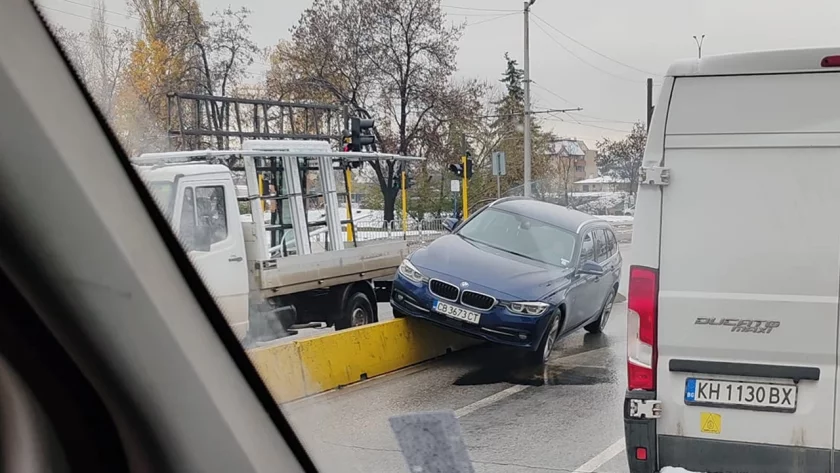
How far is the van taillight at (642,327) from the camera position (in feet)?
10.5

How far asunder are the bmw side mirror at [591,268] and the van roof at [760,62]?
10.4 feet

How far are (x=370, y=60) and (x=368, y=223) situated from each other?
2.25 metres

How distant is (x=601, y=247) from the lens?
5770 mm

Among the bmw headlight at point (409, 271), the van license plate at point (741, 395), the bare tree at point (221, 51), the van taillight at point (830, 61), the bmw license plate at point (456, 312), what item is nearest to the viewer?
the bare tree at point (221, 51)

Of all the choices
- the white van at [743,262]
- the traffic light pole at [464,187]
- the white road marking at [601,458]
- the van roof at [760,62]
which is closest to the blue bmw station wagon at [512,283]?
the traffic light pole at [464,187]

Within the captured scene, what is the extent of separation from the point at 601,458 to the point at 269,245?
2415 mm

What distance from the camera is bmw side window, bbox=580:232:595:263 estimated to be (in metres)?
5.93

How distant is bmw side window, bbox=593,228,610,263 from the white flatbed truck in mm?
1323

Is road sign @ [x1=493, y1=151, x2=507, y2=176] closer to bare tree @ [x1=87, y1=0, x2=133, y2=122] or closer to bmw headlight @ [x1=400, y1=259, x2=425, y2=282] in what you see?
bare tree @ [x1=87, y1=0, x2=133, y2=122]

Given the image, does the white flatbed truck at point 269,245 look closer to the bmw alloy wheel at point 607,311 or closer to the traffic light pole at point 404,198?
the traffic light pole at point 404,198

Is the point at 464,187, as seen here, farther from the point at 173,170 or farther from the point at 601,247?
the point at 173,170

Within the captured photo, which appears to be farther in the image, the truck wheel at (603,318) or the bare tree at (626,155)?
the truck wheel at (603,318)

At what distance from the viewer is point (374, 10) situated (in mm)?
2752

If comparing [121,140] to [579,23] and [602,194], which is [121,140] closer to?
[579,23]
